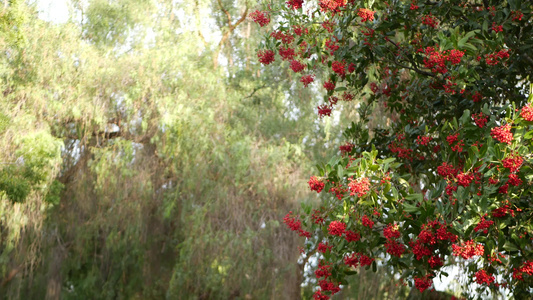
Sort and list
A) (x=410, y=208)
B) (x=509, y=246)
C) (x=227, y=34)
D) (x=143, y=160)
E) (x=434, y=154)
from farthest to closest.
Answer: (x=227, y=34) < (x=143, y=160) < (x=434, y=154) < (x=410, y=208) < (x=509, y=246)

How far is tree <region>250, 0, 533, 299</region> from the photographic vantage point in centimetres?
332

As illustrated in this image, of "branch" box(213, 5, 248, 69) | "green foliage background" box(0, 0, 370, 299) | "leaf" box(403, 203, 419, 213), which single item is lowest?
"leaf" box(403, 203, 419, 213)

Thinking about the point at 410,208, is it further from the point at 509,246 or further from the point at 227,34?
the point at 227,34

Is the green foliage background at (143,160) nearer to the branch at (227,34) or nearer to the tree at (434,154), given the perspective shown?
the branch at (227,34)

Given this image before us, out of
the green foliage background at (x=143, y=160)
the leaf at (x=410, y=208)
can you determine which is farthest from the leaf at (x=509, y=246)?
the green foliage background at (x=143, y=160)

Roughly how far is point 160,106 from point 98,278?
3949 mm

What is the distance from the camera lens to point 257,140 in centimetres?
1004

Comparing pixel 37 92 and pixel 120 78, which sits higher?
pixel 120 78

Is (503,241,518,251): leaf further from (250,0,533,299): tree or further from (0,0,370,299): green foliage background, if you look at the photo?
(0,0,370,299): green foliage background

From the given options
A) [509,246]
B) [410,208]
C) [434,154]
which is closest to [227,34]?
[434,154]

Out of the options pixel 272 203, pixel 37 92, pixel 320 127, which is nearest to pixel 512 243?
pixel 272 203

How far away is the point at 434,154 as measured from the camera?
523 centimetres

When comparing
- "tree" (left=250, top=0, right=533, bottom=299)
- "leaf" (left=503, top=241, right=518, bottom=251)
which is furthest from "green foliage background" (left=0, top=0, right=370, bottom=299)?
"leaf" (left=503, top=241, right=518, bottom=251)

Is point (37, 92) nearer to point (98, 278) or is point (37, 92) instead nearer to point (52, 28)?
point (52, 28)
